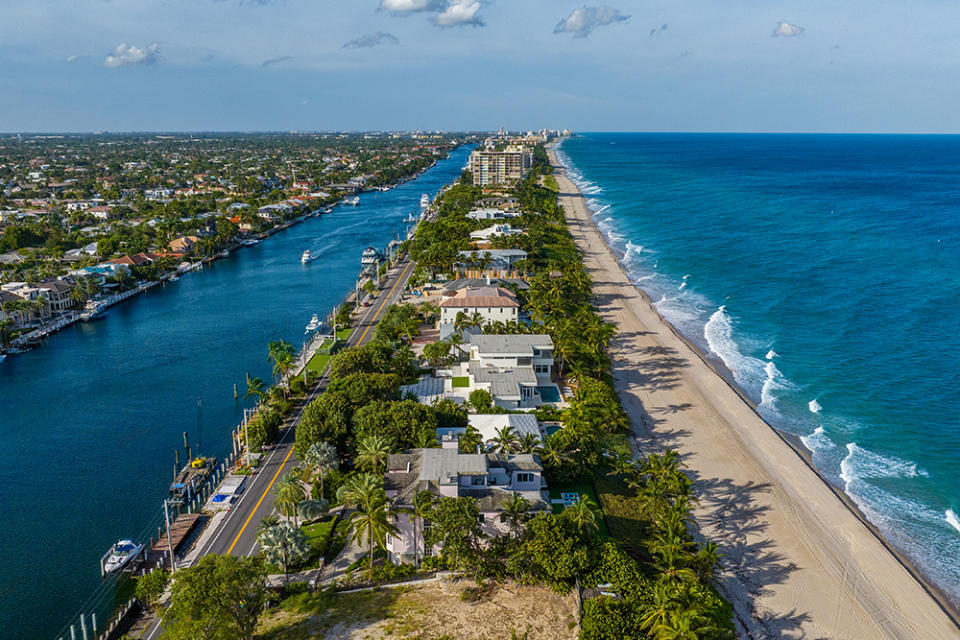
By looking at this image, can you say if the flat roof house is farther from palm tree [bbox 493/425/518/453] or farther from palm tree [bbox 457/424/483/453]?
palm tree [bbox 457/424/483/453]

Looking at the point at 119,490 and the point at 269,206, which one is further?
the point at 269,206

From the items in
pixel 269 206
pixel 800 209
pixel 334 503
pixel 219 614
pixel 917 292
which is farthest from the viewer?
pixel 269 206

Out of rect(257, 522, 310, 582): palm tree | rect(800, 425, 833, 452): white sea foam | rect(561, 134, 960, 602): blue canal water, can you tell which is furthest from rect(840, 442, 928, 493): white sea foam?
rect(257, 522, 310, 582): palm tree

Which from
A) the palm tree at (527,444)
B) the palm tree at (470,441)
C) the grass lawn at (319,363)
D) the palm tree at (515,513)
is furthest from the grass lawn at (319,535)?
the grass lawn at (319,363)

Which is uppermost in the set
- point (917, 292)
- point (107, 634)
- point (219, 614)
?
point (917, 292)

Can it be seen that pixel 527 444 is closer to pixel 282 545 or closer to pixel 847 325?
pixel 282 545

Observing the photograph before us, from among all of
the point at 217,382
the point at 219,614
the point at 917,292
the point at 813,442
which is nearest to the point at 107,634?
the point at 219,614

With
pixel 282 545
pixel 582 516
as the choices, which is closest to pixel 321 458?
pixel 282 545

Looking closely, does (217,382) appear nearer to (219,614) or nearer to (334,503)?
(334,503)
